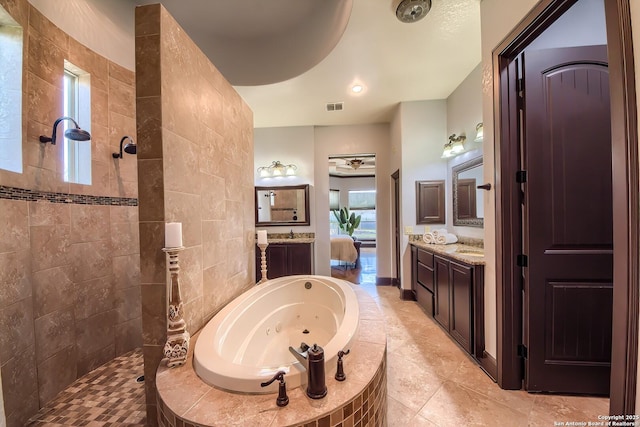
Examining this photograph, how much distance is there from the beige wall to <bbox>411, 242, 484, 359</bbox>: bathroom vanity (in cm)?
207

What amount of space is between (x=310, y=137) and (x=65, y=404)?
14.0ft

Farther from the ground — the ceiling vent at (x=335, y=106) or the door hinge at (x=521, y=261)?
the ceiling vent at (x=335, y=106)

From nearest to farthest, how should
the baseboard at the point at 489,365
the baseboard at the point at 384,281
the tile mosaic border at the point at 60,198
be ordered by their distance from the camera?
the tile mosaic border at the point at 60,198, the baseboard at the point at 489,365, the baseboard at the point at 384,281

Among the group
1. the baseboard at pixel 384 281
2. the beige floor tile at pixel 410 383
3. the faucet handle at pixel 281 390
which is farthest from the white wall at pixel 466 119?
the faucet handle at pixel 281 390

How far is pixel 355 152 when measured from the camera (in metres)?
4.42

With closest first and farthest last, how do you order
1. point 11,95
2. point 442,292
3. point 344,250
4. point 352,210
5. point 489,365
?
point 11,95 < point 489,365 < point 442,292 < point 344,250 < point 352,210

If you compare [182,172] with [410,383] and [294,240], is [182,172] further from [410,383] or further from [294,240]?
[294,240]

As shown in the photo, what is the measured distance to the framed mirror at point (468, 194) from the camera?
270 cm

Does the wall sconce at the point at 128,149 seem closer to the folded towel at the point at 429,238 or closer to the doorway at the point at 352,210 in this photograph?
the folded towel at the point at 429,238

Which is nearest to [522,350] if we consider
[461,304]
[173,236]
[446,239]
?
[461,304]

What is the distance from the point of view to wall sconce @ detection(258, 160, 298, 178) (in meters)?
4.34

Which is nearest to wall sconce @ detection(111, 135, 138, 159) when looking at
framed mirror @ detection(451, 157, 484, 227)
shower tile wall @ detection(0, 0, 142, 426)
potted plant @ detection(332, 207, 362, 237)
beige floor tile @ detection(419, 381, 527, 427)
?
shower tile wall @ detection(0, 0, 142, 426)

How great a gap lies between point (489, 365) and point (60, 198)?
355cm

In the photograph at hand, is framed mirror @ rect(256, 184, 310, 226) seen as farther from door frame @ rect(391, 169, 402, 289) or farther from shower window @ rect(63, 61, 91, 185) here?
shower window @ rect(63, 61, 91, 185)
